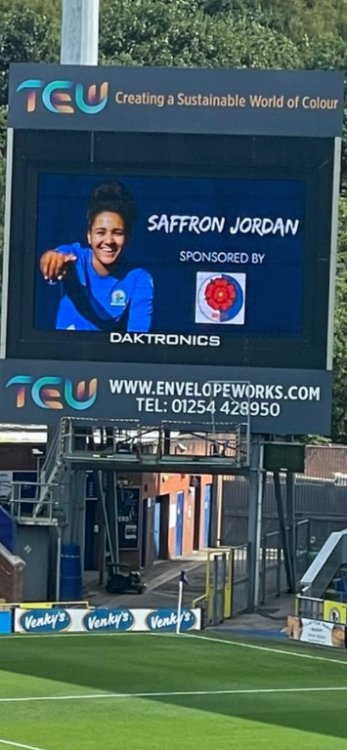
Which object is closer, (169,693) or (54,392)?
(169,693)

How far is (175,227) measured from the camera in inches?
1635

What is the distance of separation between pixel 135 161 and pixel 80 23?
670 cm

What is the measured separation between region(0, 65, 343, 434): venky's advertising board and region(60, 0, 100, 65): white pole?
5.42 m

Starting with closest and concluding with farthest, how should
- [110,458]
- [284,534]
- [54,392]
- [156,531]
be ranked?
[54,392]
[110,458]
[284,534]
[156,531]

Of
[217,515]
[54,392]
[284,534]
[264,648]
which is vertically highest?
[54,392]

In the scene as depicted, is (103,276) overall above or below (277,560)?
above

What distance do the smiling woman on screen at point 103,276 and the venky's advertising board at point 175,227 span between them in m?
0.03

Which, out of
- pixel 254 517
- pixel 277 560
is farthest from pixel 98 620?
pixel 277 560

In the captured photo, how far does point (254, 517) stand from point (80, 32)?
13048 mm

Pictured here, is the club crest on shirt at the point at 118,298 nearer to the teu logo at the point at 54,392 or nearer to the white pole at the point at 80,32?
the teu logo at the point at 54,392

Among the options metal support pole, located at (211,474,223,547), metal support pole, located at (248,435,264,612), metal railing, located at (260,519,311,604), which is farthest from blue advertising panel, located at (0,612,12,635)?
metal support pole, located at (211,474,223,547)

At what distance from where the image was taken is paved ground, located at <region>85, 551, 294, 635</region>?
4209 centimetres

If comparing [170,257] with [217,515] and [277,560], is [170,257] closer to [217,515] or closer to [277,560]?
[277,560]

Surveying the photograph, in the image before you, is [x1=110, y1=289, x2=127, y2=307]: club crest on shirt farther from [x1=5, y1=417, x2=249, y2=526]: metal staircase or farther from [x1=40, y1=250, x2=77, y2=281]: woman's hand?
[x1=5, y1=417, x2=249, y2=526]: metal staircase
